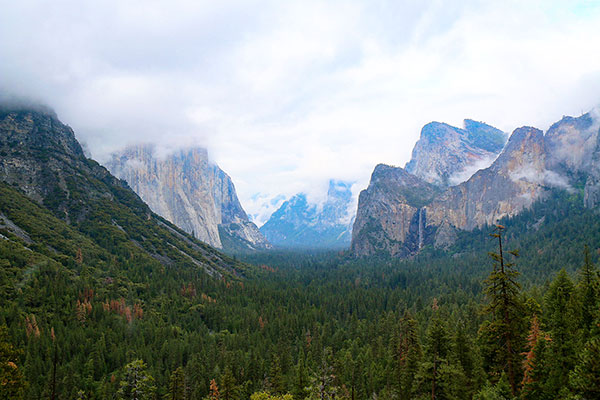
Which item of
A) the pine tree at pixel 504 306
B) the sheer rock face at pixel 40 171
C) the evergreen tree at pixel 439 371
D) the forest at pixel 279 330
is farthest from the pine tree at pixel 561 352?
the sheer rock face at pixel 40 171

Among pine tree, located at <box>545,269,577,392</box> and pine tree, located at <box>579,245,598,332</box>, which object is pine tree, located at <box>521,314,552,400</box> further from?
pine tree, located at <box>579,245,598,332</box>

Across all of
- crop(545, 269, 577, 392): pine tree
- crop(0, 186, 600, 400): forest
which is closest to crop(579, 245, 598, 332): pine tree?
crop(0, 186, 600, 400): forest

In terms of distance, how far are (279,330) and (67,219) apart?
121886 mm

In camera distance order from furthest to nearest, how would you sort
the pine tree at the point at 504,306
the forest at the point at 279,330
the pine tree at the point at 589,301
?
the pine tree at the point at 589,301, the forest at the point at 279,330, the pine tree at the point at 504,306

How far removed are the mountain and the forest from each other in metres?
1.56

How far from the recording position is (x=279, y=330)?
3907 inches

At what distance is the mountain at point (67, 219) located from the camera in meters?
129

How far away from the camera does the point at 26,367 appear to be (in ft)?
211

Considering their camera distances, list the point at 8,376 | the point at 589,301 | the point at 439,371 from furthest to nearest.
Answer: the point at 589,301, the point at 439,371, the point at 8,376

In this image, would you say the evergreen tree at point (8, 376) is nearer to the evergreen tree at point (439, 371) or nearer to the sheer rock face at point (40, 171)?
the evergreen tree at point (439, 371)

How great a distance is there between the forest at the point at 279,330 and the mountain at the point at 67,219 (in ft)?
5.13

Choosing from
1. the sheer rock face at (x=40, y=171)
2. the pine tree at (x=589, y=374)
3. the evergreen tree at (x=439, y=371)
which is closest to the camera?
the pine tree at (x=589, y=374)

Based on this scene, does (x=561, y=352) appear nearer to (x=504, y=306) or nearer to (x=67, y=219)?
(x=504, y=306)

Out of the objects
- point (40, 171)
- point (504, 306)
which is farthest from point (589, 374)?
point (40, 171)
